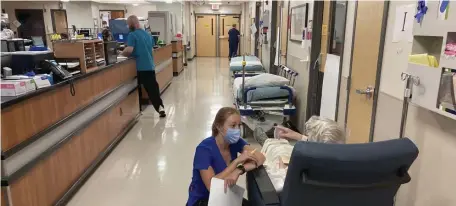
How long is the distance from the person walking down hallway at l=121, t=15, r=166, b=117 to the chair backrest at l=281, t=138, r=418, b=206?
430 centimetres

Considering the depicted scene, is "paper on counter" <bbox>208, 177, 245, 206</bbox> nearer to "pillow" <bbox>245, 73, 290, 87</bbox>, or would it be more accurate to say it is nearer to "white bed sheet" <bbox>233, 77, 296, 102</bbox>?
"white bed sheet" <bbox>233, 77, 296, 102</bbox>

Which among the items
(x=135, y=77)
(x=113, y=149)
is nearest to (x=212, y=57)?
(x=135, y=77)

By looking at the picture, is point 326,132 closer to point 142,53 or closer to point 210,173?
point 210,173

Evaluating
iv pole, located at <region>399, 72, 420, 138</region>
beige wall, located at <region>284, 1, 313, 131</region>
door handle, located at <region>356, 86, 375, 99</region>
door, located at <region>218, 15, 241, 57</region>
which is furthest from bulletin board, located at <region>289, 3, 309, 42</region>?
door, located at <region>218, 15, 241, 57</region>

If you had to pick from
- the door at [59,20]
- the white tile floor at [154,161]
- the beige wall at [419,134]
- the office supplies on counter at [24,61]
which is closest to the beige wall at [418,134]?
the beige wall at [419,134]

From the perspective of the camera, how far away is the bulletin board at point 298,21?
4293 mm

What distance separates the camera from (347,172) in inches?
46.1

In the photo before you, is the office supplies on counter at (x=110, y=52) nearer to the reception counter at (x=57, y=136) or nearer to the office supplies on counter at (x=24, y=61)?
the reception counter at (x=57, y=136)

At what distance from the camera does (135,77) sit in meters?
5.30

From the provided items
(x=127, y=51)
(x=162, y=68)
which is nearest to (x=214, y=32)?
(x=162, y=68)

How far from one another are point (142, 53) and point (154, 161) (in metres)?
2.16

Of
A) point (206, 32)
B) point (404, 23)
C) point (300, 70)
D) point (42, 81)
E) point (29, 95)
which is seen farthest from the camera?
point (206, 32)

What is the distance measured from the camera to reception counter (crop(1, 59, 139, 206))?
2045mm

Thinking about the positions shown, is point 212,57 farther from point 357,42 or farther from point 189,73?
point 357,42
